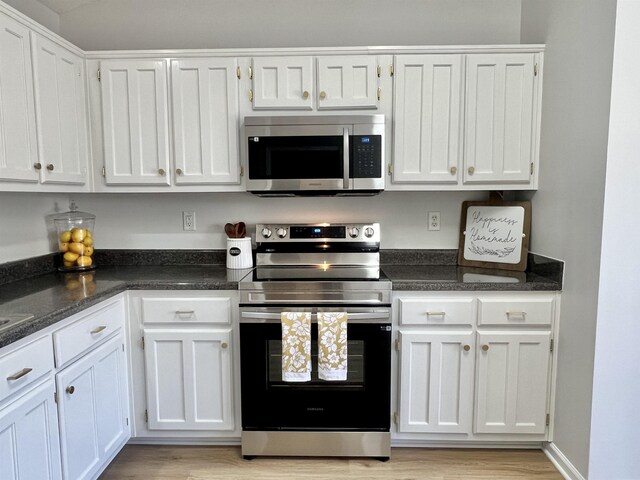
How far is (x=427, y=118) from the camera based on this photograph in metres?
2.14

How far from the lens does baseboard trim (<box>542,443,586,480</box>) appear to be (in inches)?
71.2

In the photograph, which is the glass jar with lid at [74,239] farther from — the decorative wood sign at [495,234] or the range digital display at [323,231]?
the decorative wood sign at [495,234]

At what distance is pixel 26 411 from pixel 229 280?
0.93m

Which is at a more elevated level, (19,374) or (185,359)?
(19,374)

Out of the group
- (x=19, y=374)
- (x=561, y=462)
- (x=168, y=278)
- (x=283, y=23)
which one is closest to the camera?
(x=19, y=374)

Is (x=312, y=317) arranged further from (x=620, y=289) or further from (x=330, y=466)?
(x=620, y=289)

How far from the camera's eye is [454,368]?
1988mm

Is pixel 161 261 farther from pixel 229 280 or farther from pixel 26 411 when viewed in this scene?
pixel 26 411

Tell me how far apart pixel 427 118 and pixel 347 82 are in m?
0.47

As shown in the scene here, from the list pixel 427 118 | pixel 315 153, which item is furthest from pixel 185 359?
pixel 427 118

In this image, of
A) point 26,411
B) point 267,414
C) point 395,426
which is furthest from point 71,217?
point 395,426

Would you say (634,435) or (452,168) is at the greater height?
(452,168)

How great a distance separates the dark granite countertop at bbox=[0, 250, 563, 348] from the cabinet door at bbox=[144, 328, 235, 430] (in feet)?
0.86

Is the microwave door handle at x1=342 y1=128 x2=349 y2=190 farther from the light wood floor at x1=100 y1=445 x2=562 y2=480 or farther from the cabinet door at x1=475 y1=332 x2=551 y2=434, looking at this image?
the light wood floor at x1=100 y1=445 x2=562 y2=480
